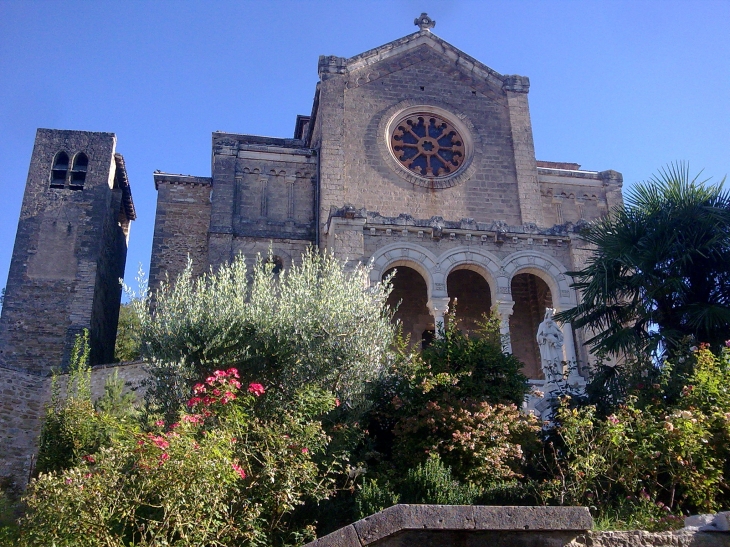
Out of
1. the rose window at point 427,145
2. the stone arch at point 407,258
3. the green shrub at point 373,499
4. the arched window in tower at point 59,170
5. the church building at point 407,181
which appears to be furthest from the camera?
the rose window at point 427,145

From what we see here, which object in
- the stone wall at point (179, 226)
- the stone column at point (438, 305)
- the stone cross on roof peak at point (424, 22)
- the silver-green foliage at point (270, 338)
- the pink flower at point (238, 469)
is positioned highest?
the stone cross on roof peak at point (424, 22)

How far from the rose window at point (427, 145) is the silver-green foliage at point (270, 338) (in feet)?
40.0

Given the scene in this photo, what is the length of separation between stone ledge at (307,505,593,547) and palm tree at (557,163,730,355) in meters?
7.24

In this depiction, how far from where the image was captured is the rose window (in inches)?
981

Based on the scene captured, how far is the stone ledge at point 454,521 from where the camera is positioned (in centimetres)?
710

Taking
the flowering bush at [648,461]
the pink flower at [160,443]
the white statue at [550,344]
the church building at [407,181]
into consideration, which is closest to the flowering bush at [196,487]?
the pink flower at [160,443]

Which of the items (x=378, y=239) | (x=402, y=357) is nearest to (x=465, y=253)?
(x=378, y=239)

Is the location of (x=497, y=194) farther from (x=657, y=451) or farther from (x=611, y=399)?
(x=657, y=451)

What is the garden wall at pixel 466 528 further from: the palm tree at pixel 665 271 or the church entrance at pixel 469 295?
the church entrance at pixel 469 295

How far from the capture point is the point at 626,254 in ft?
48.9

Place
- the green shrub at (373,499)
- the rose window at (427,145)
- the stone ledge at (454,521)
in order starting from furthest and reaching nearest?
the rose window at (427,145), the green shrub at (373,499), the stone ledge at (454,521)

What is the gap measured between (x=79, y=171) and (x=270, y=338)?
50.4ft

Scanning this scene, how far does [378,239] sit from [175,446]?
448 inches

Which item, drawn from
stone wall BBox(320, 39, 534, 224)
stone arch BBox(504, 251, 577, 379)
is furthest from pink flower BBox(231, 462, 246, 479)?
stone wall BBox(320, 39, 534, 224)
